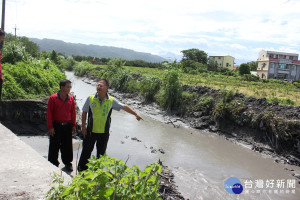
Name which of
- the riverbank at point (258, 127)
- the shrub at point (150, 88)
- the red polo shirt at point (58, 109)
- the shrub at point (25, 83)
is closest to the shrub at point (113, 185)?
the red polo shirt at point (58, 109)

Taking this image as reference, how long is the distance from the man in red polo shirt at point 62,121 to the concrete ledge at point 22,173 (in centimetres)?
86

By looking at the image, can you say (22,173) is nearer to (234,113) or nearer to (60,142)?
(60,142)

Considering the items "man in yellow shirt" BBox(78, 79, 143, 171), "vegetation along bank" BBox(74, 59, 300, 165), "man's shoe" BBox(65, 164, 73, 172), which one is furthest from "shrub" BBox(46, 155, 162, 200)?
"vegetation along bank" BBox(74, 59, 300, 165)

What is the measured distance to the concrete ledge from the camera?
2549 millimetres

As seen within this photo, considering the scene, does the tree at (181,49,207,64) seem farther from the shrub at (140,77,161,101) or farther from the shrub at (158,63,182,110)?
the shrub at (158,63,182,110)

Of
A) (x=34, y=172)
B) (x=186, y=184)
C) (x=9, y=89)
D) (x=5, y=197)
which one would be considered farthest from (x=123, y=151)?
(x=5, y=197)

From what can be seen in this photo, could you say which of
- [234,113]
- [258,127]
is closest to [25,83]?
[234,113]

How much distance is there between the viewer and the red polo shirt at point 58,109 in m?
4.50

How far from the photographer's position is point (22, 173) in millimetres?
2963

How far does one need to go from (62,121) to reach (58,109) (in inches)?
10.3

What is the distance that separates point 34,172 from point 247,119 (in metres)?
8.74

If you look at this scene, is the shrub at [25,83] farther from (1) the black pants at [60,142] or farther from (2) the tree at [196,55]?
(2) the tree at [196,55]

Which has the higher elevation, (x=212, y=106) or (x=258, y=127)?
(x=212, y=106)

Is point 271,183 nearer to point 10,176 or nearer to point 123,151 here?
point 123,151
